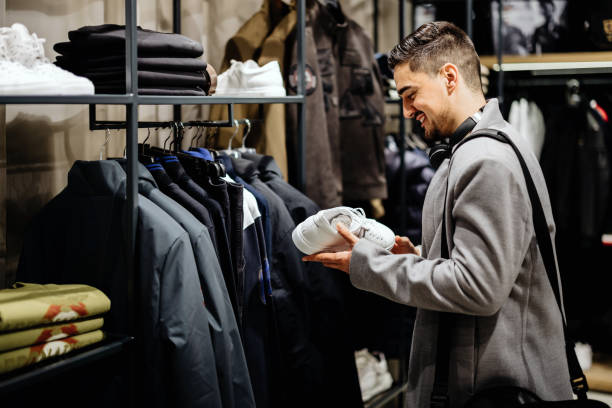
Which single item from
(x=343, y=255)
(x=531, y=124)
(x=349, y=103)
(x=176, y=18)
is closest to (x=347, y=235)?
(x=343, y=255)

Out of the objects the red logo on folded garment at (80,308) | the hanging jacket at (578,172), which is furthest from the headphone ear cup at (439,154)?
the hanging jacket at (578,172)

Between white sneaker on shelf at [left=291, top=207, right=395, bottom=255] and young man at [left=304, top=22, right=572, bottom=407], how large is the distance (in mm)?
52

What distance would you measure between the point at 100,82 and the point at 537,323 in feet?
4.34

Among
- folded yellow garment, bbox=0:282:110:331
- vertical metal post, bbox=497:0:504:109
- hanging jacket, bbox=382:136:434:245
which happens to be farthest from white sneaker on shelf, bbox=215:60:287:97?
vertical metal post, bbox=497:0:504:109

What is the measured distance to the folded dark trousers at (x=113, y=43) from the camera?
1.97 m

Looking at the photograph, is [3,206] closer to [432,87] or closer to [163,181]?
[163,181]

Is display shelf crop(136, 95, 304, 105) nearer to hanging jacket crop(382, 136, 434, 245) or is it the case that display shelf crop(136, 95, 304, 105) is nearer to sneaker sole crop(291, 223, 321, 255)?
sneaker sole crop(291, 223, 321, 255)

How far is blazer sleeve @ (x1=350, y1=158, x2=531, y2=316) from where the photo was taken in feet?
5.38

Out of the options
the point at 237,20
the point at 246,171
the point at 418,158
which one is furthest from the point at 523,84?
the point at 246,171

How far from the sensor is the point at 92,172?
78.2 inches

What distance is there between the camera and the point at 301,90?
278 centimetres

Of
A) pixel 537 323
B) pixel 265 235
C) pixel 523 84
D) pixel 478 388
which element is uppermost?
pixel 523 84

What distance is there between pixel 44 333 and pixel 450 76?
3.93ft

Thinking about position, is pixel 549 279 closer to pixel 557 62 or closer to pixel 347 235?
pixel 347 235
